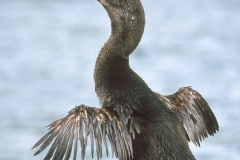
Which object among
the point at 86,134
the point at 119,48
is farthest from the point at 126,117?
the point at 119,48

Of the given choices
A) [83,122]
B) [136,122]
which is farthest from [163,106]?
[83,122]

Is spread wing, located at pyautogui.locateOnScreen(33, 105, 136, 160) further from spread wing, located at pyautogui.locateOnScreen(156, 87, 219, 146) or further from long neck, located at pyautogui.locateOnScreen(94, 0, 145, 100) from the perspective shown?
spread wing, located at pyautogui.locateOnScreen(156, 87, 219, 146)

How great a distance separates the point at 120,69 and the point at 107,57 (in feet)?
0.79

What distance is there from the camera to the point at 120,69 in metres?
8.52

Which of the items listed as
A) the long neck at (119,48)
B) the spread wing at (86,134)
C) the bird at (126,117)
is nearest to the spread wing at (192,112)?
the bird at (126,117)

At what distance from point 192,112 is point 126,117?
3.68ft

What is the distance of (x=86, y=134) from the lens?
766 cm

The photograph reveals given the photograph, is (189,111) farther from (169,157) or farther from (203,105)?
(169,157)

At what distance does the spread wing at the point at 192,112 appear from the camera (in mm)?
8602

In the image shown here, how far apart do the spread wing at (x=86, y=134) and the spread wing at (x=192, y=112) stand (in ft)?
2.73

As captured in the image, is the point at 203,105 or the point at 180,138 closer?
the point at 180,138

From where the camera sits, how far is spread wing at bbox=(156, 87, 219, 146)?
28.2 feet

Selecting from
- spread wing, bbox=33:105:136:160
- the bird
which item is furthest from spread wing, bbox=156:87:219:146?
spread wing, bbox=33:105:136:160

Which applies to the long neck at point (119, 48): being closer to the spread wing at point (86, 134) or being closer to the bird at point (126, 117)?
the bird at point (126, 117)
